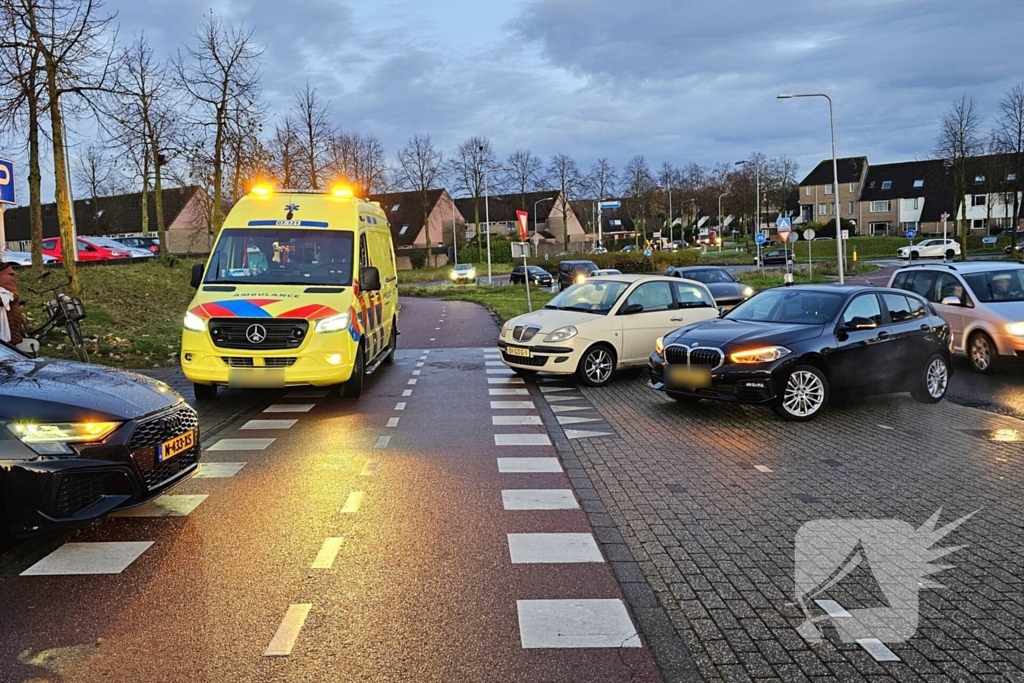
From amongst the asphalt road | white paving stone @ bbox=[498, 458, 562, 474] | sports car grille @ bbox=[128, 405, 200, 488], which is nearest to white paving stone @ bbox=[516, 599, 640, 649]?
the asphalt road

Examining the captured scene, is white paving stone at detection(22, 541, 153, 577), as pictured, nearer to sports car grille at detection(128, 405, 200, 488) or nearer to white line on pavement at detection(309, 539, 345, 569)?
sports car grille at detection(128, 405, 200, 488)

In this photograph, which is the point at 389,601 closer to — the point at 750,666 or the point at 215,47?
the point at 750,666

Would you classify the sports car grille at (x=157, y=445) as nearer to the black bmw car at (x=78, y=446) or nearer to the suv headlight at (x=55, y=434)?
the black bmw car at (x=78, y=446)

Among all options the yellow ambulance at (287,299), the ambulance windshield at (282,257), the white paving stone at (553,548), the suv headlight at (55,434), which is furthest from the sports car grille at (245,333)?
the white paving stone at (553,548)

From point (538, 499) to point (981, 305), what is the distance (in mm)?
9384

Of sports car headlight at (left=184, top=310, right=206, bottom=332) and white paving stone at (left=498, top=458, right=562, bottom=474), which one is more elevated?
sports car headlight at (left=184, top=310, right=206, bottom=332)

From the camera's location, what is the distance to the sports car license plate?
30.0 feet

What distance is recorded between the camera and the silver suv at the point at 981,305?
11.9m

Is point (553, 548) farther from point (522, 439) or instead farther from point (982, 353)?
point (982, 353)

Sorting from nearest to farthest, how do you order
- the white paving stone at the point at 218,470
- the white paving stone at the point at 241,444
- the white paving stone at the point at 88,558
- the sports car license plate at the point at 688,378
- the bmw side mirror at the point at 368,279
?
1. the white paving stone at the point at 88,558
2. the white paving stone at the point at 218,470
3. the white paving stone at the point at 241,444
4. the sports car license plate at the point at 688,378
5. the bmw side mirror at the point at 368,279

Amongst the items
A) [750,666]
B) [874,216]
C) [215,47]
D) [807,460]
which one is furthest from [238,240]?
[874,216]

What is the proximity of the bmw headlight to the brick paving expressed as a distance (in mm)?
719

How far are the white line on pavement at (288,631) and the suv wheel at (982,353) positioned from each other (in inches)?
450

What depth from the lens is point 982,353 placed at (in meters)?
12.4
